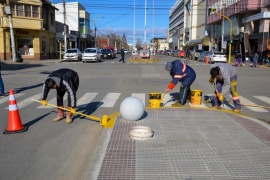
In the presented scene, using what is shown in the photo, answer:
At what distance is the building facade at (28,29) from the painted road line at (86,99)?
25779mm

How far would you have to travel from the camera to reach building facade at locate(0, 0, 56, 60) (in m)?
34.4

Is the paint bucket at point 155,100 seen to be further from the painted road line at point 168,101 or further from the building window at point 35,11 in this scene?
the building window at point 35,11

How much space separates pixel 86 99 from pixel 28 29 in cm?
3054

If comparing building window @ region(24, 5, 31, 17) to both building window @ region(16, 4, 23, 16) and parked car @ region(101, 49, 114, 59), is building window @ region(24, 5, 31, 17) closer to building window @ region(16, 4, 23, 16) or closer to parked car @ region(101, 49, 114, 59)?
building window @ region(16, 4, 23, 16)

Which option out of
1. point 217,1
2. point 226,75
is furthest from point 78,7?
point 226,75

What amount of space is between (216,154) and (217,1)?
5792 cm

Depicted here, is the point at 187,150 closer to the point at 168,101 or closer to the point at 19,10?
the point at 168,101

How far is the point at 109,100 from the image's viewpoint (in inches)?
394

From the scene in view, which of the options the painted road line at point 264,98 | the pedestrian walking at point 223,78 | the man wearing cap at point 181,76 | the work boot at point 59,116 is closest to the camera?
the work boot at point 59,116

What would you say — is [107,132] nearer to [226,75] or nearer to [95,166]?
[95,166]

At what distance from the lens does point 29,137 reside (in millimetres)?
5996

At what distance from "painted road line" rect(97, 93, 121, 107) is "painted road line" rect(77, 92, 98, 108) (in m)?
0.44

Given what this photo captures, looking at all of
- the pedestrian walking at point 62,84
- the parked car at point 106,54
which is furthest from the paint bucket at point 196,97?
the parked car at point 106,54

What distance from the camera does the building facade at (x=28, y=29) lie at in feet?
113
